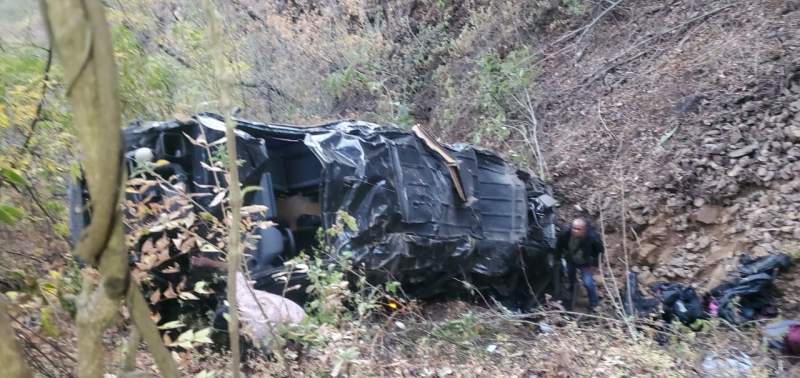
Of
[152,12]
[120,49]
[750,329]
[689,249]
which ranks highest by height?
[152,12]

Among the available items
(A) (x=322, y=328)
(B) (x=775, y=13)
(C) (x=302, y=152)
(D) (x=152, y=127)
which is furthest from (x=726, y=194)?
(D) (x=152, y=127)

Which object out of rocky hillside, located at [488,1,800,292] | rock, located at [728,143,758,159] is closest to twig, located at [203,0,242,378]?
rocky hillside, located at [488,1,800,292]

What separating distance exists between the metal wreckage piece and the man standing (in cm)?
30

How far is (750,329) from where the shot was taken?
20.2 feet

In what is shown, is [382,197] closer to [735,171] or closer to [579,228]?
[579,228]

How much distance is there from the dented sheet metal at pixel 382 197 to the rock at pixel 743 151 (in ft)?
8.52

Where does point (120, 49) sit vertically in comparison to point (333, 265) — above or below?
above

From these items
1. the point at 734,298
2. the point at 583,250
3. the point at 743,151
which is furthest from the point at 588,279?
the point at 743,151

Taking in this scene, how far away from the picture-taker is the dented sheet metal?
556cm

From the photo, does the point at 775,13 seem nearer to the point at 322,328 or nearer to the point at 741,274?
the point at 741,274

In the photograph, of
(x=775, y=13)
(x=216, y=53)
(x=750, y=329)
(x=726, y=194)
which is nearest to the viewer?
(x=216, y=53)

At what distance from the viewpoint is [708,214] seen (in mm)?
7910

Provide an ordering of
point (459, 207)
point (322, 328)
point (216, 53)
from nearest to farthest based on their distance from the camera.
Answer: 1. point (216, 53)
2. point (322, 328)
3. point (459, 207)

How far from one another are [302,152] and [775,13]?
A: 22.8 feet
